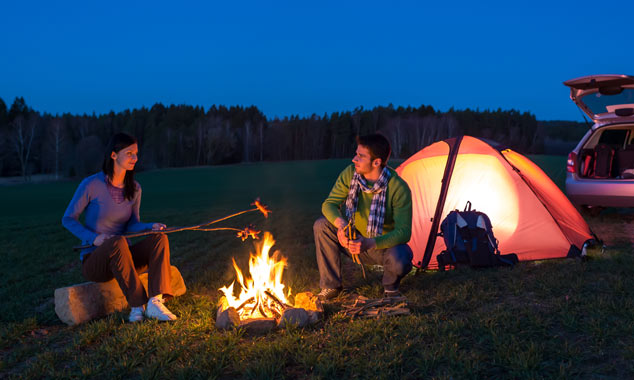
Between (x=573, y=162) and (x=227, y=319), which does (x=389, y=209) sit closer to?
(x=227, y=319)

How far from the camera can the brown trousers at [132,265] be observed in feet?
13.5

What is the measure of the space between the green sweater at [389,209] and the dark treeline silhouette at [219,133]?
53434mm

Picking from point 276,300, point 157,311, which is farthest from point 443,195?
point 157,311

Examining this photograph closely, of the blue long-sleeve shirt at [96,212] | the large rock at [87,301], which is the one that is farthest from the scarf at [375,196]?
the large rock at [87,301]

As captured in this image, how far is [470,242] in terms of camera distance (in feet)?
19.3

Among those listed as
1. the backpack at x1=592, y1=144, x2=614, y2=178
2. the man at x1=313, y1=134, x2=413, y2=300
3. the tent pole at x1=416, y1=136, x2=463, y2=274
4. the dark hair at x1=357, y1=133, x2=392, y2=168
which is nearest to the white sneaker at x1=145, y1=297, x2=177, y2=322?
the man at x1=313, y1=134, x2=413, y2=300

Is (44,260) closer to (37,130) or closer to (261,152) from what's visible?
(37,130)

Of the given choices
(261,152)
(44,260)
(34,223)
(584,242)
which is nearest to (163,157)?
(261,152)

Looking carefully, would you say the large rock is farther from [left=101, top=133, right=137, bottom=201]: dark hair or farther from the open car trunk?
the open car trunk

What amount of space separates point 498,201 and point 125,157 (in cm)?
517

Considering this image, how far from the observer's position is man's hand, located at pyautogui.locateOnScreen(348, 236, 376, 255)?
424 centimetres

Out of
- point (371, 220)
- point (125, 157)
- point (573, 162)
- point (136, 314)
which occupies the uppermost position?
point (573, 162)

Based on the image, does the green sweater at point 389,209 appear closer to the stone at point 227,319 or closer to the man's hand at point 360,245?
the man's hand at point 360,245

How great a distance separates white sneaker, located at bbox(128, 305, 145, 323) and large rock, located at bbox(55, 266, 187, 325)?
365mm
